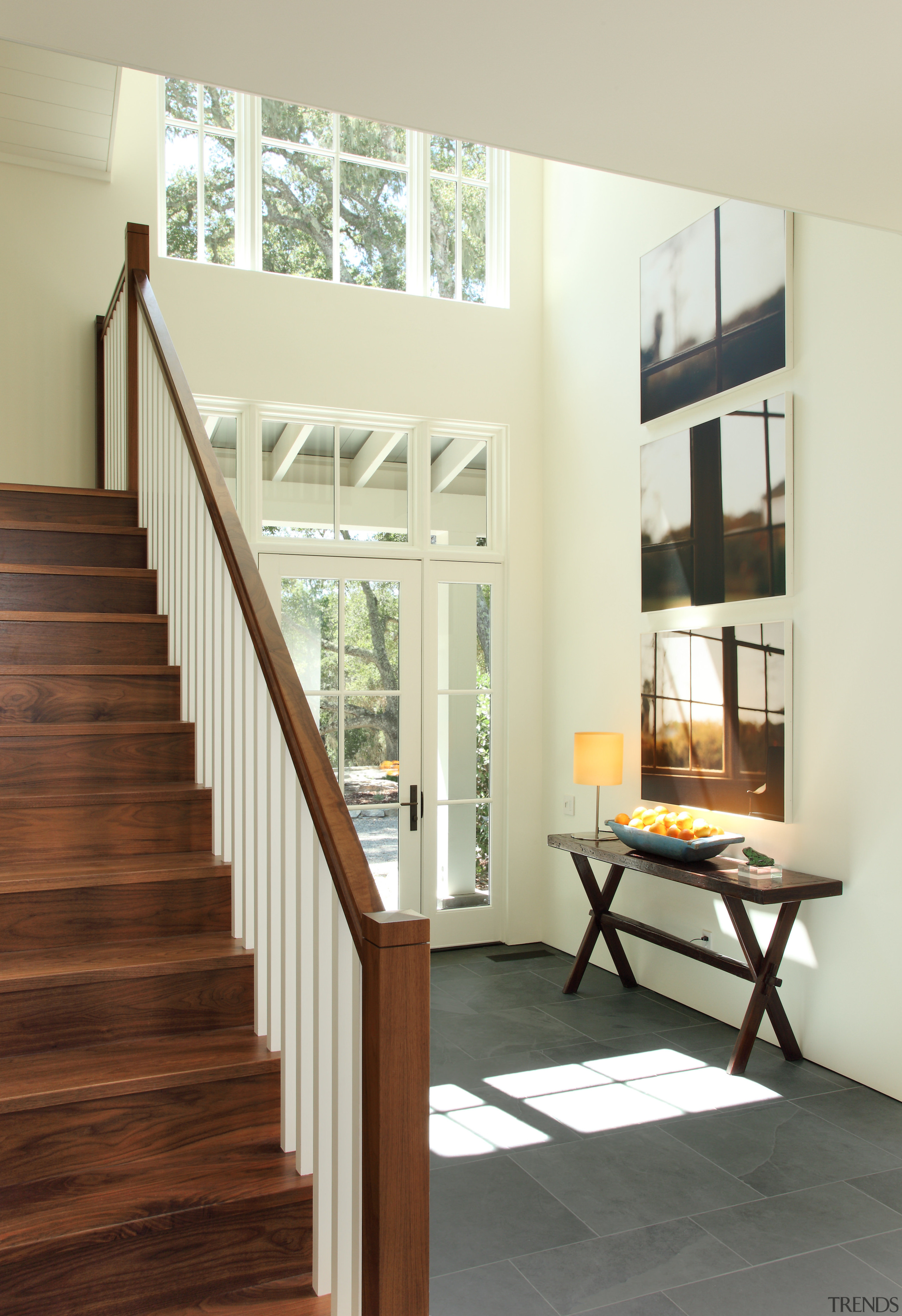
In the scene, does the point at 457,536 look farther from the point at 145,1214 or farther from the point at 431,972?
Result: the point at 145,1214

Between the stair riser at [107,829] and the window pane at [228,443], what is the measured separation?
292 centimetres

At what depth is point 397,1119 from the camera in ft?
4.56

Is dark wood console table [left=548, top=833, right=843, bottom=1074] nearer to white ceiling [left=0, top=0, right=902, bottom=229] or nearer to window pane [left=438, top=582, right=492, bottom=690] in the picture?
window pane [left=438, top=582, right=492, bottom=690]

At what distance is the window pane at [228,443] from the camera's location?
205 inches

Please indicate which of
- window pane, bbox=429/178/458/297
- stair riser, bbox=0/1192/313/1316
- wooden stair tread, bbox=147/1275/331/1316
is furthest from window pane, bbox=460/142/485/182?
wooden stair tread, bbox=147/1275/331/1316

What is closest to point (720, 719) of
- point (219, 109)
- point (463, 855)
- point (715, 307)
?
point (715, 307)

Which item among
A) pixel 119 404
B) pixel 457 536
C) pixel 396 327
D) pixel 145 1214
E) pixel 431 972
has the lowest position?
pixel 431 972

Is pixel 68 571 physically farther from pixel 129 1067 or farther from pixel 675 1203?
pixel 675 1203

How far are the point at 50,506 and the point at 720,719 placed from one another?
2.83m

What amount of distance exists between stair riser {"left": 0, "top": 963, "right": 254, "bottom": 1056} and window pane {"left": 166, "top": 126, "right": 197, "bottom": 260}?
13.6 feet

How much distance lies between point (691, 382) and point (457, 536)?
171cm

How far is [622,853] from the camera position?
4.21 meters

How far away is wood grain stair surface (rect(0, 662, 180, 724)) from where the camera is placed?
2.81 m

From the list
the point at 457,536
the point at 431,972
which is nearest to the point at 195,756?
the point at 431,972
